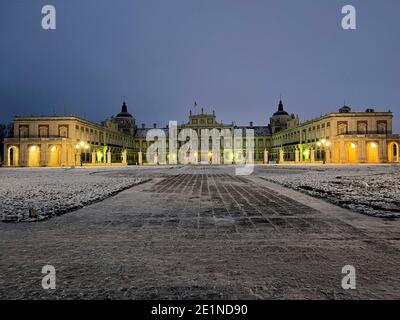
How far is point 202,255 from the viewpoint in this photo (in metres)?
3.94

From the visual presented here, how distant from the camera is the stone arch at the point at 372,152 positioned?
188 feet

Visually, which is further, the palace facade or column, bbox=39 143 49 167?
column, bbox=39 143 49 167

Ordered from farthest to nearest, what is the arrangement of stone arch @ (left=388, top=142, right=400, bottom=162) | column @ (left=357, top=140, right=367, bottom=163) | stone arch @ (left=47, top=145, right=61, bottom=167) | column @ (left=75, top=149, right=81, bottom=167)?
1. column @ (left=75, top=149, right=81, bottom=167)
2. stone arch @ (left=47, top=145, right=61, bottom=167)
3. column @ (left=357, top=140, right=367, bottom=163)
4. stone arch @ (left=388, top=142, right=400, bottom=162)

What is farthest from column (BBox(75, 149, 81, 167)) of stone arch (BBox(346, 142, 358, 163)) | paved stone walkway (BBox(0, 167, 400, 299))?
paved stone walkway (BBox(0, 167, 400, 299))

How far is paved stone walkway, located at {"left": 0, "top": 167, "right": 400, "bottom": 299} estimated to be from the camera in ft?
9.59

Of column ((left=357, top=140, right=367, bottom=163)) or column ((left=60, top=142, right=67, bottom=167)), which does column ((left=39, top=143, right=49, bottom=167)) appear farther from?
column ((left=357, top=140, right=367, bottom=163))

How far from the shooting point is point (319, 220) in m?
6.08

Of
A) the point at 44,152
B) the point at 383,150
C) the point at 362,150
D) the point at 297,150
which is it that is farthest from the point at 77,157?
the point at 383,150

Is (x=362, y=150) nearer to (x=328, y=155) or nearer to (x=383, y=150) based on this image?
(x=383, y=150)

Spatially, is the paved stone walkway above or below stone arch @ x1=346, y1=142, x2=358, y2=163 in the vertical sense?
below

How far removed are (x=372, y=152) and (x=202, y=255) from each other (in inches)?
2460

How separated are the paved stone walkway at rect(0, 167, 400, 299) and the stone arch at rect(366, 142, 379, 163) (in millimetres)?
57913
